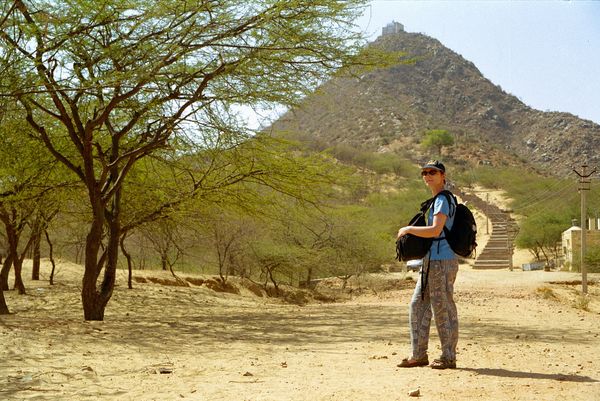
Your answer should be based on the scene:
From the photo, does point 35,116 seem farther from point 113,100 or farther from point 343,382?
point 343,382

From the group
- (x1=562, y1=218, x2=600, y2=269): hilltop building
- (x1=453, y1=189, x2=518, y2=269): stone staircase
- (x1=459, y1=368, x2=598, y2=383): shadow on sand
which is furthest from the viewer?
(x1=453, y1=189, x2=518, y2=269): stone staircase

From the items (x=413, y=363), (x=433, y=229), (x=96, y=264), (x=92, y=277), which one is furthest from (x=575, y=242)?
(x=433, y=229)

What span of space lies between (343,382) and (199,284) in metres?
18.2

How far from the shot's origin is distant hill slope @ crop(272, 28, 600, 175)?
80.2m

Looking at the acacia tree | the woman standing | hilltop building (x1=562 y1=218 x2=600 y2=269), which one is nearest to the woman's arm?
the woman standing

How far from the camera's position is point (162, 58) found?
9.30 meters

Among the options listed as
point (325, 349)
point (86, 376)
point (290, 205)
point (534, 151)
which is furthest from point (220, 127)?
point (534, 151)

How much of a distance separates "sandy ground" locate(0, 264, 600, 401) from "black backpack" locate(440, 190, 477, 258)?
98 cm

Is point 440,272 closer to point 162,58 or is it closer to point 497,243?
point 162,58

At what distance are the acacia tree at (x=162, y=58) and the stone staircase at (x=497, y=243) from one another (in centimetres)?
2480

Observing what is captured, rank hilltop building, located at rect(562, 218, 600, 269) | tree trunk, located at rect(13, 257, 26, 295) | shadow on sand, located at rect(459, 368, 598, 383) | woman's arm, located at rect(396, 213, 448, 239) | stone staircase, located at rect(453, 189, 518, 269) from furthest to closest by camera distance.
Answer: stone staircase, located at rect(453, 189, 518, 269), hilltop building, located at rect(562, 218, 600, 269), tree trunk, located at rect(13, 257, 26, 295), woman's arm, located at rect(396, 213, 448, 239), shadow on sand, located at rect(459, 368, 598, 383)

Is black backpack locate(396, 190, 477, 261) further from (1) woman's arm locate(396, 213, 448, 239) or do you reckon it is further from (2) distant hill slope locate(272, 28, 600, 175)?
(2) distant hill slope locate(272, 28, 600, 175)

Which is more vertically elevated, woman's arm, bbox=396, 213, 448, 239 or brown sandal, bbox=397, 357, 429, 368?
woman's arm, bbox=396, 213, 448, 239

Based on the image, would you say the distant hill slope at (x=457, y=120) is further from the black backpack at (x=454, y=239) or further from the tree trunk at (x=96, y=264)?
the black backpack at (x=454, y=239)
